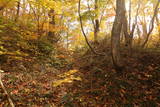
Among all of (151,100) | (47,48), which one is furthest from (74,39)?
(151,100)

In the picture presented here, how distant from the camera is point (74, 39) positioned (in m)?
14.6

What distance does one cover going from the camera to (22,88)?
4.17 m

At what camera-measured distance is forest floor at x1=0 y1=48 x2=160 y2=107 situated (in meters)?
3.64

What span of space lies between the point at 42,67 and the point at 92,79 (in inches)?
118

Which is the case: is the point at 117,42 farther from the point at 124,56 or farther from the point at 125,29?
the point at 125,29

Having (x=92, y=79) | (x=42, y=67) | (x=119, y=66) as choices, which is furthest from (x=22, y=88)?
(x=119, y=66)

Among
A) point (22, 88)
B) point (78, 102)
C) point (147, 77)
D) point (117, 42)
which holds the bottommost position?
point (78, 102)

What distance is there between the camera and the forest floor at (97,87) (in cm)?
364

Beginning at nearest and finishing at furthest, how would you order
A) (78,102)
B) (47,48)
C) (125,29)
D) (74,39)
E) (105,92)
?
(78,102), (105,92), (125,29), (47,48), (74,39)

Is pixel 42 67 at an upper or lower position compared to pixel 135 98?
upper

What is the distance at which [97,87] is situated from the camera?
441 cm

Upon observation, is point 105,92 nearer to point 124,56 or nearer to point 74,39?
point 124,56

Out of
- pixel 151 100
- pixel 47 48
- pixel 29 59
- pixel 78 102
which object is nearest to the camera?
pixel 151 100

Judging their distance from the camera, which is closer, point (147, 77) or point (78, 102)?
point (78, 102)
